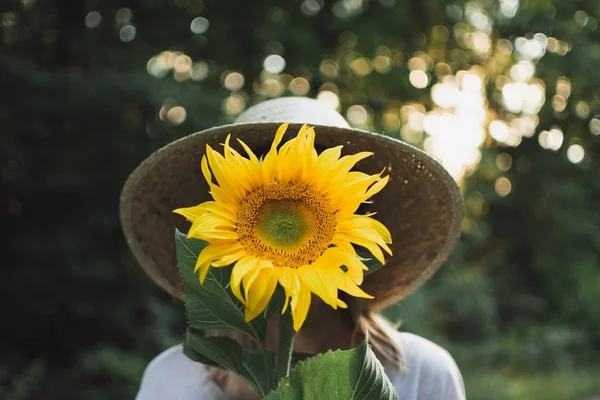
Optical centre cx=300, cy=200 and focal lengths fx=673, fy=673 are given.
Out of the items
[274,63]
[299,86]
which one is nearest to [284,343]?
[274,63]

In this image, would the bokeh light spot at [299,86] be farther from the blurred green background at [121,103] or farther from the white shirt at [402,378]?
the white shirt at [402,378]

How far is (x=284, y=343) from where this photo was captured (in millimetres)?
837

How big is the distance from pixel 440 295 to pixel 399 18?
15.4ft

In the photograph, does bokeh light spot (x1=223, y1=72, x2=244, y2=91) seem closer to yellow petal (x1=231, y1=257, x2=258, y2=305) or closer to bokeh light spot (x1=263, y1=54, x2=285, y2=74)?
bokeh light spot (x1=263, y1=54, x2=285, y2=74)

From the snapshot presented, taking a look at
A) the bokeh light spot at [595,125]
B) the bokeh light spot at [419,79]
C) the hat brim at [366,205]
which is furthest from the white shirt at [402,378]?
the bokeh light spot at [595,125]

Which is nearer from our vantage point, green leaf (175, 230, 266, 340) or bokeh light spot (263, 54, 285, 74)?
green leaf (175, 230, 266, 340)

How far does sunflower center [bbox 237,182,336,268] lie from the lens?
74 centimetres

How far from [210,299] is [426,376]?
0.91 meters

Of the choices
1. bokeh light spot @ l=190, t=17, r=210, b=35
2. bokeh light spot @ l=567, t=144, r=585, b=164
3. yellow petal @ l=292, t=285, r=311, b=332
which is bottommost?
bokeh light spot @ l=567, t=144, r=585, b=164

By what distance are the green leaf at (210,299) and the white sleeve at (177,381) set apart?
808 mm

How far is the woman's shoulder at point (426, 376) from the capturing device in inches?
61.9

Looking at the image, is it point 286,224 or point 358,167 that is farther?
point 358,167

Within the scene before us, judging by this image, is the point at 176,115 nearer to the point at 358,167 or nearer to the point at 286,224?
the point at 358,167

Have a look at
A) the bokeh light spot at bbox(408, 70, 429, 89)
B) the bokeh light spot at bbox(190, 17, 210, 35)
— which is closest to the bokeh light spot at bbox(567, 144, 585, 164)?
the bokeh light spot at bbox(408, 70, 429, 89)
